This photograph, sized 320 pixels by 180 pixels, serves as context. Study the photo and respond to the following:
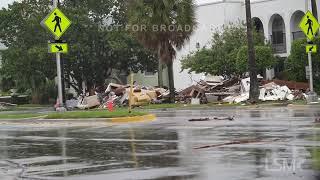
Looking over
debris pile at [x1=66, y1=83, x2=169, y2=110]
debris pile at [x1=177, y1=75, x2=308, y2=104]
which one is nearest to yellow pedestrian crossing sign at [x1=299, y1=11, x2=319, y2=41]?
debris pile at [x1=177, y1=75, x2=308, y2=104]

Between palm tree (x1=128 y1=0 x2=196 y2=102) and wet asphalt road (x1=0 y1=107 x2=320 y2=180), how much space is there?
59.4ft

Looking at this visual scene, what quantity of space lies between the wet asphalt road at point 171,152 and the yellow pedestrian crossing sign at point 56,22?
6.50 metres

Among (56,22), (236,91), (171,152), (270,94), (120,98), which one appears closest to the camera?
(171,152)

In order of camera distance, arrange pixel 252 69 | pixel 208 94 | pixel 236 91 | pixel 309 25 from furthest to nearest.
Result: 1. pixel 208 94
2. pixel 236 91
3. pixel 252 69
4. pixel 309 25

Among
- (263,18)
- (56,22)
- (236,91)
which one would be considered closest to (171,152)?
(56,22)

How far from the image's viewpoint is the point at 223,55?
44.5 m

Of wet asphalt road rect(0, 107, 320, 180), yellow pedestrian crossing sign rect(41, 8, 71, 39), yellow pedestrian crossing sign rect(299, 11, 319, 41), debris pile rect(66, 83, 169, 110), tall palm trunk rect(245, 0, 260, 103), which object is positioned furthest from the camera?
debris pile rect(66, 83, 169, 110)

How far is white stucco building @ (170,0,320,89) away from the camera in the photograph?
49500 millimetres

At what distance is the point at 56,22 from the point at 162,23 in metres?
13.0

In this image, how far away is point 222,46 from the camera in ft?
148

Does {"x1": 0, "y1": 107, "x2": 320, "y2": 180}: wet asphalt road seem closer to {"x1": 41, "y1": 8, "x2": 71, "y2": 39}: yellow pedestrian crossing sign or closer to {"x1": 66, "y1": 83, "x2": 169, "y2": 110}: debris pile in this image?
{"x1": 41, "y1": 8, "x2": 71, "y2": 39}: yellow pedestrian crossing sign

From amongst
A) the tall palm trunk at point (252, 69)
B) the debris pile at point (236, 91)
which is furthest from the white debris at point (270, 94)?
the tall palm trunk at point (252, 69)

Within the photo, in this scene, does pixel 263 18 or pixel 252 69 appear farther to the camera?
pixel 263 18

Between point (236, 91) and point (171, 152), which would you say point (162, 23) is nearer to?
point (236, 91)
